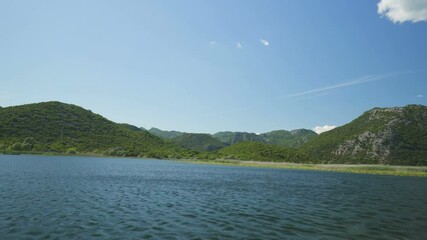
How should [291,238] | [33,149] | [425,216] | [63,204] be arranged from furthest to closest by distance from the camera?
1. [33,149]
2. [425,216]
3. [63,204]
4. [291,238]

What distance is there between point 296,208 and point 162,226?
19.3 m

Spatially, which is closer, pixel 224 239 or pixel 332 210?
pixel 224 239

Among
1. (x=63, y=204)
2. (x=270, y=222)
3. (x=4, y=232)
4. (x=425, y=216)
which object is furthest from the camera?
(x=425, y=216)

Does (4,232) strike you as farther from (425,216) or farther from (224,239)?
(425,216)

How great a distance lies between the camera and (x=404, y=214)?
37.5m

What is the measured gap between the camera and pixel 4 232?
69.5ft

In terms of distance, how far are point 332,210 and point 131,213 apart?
23.7m

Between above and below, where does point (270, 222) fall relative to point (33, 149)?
below

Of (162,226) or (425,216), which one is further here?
(425,216)

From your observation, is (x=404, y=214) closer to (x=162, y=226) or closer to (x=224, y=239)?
(x=224, y=239)

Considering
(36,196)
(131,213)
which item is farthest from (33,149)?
(131,213)

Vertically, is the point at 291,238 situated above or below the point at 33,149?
below

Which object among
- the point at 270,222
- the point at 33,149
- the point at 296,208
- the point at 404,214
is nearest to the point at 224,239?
the point at 270,222

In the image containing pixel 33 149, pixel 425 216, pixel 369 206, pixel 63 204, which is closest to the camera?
pixel 63 204
